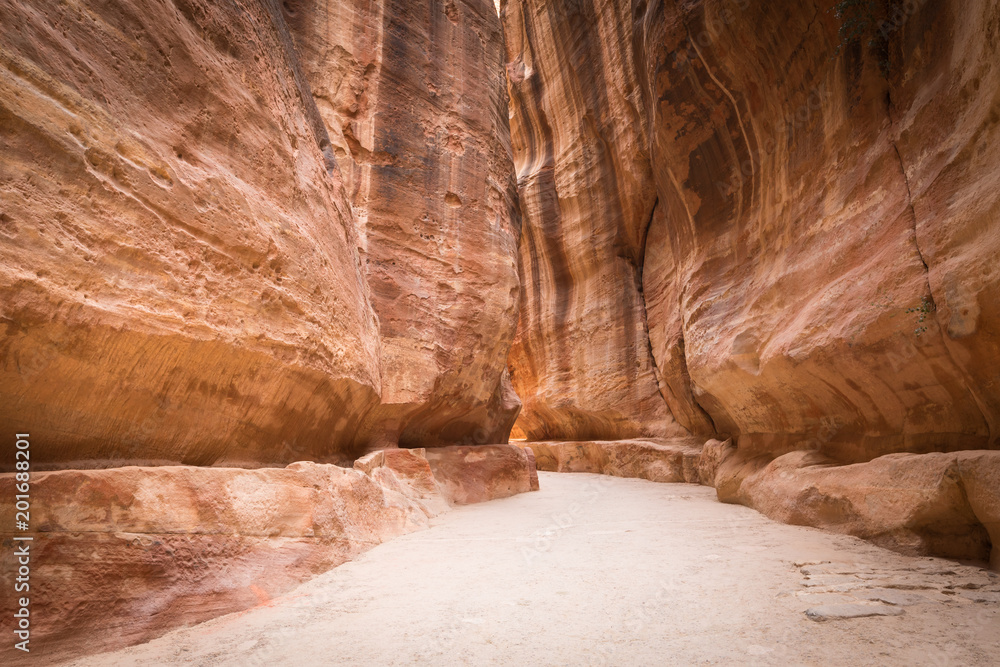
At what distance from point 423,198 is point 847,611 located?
21.1ft

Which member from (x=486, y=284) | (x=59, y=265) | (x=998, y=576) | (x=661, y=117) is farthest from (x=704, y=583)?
(x=661, y=117)

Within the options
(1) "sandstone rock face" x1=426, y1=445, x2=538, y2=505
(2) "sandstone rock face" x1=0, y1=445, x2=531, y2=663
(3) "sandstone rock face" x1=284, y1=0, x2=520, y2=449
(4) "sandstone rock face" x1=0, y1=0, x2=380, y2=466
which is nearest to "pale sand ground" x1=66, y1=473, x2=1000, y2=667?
(2) "sandstone rock face" x1=0, y1=445, x2=531, y2=663

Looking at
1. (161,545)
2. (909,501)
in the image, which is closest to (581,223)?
(909,501)

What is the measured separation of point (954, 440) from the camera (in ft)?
11.9

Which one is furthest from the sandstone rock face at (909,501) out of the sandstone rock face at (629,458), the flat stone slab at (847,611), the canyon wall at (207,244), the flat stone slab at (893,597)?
the sandstone rock face at (629,458)

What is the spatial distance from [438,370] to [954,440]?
521 cm

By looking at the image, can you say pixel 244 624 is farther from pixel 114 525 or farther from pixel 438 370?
pixel 438 370

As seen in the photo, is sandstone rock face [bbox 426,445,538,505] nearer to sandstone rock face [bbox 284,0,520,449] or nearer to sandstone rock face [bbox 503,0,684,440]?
sandstone rock face [bbox 284,0,520,449]

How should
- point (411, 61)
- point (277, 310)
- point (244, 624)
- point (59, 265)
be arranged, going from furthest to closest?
point (411, 61) → point (277, 310) → point (244, 624) → point (59, 265)

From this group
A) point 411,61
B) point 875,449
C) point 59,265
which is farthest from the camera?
point 411,61

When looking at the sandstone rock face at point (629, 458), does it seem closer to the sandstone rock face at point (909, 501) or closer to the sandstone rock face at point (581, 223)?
the sandstone rock face at point (581, 223)

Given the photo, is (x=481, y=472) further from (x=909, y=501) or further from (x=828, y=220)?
(x=828, y=220)

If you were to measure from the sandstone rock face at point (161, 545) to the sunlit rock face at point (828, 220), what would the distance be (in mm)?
4504

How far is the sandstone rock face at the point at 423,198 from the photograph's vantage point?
6570mm
